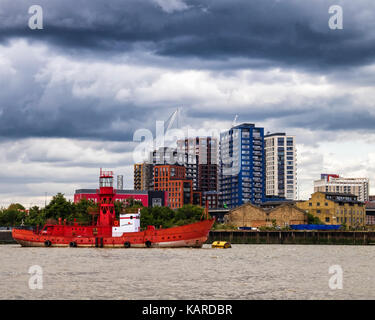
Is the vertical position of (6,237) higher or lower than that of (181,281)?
lower

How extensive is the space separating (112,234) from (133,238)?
5897 mm

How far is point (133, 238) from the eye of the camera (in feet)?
393

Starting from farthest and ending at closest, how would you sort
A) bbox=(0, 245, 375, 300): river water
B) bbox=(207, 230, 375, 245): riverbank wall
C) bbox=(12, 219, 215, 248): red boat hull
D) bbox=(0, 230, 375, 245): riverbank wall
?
bbox=(207, 230, 375, 245): riverbank wall, bbox=(0, 230, 375, 245): riverbank wall, bbox=(12, 219, 215, 248): red boat hull, bbox=(0, 245, 375, 300): river water

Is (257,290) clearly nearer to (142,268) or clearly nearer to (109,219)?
(142,268)

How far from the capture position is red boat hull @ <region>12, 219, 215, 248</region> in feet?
385

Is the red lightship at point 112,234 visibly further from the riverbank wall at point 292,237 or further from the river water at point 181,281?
the riverbank wall at point 292,237

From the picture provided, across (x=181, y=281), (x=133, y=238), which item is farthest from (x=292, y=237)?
(x=181, y=281)

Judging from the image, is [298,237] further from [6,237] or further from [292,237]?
[6,237]

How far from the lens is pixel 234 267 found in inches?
2940

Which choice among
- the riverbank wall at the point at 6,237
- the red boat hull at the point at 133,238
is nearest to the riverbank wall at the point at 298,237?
the riverbank wall at the point at 6,237

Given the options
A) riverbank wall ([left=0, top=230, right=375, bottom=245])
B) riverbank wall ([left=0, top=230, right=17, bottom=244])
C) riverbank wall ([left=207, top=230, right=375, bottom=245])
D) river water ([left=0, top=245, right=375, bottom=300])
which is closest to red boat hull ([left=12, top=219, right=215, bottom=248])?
river water ([left=0, top=245, right=375, bottom=300])

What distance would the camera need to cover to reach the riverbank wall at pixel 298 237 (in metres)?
176

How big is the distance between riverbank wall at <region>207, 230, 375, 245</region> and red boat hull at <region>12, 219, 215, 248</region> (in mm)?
60746

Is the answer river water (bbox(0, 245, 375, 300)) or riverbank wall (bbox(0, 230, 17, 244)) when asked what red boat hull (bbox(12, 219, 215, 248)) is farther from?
riverbank wall (bbox(0, 230, 17, 244))
